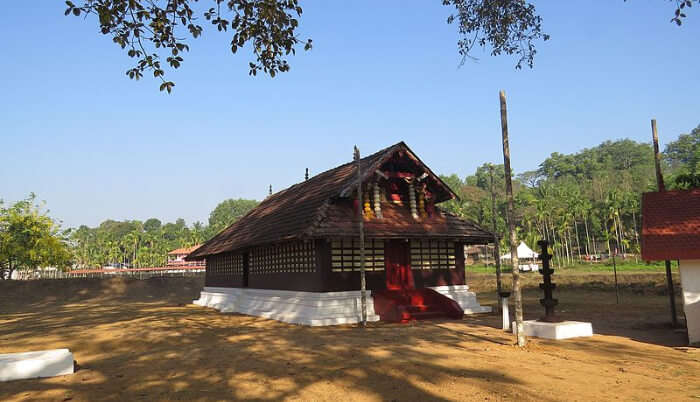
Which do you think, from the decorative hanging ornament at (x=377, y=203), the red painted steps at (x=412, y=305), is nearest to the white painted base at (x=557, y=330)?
the red painted steps at (x=412, y=305)

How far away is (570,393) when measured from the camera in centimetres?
670

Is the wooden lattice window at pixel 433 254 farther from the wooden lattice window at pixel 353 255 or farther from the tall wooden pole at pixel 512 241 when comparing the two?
the tall wooden pole at pixel 512 241

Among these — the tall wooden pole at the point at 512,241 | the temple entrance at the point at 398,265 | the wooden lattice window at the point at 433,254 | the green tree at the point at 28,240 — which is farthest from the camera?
the green tree at the point at 28,240

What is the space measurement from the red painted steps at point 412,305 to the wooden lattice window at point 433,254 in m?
1.26

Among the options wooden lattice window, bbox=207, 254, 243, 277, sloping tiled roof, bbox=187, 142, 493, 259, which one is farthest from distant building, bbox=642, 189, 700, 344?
wooden lattice window, bbox=207, 254, 243, 277

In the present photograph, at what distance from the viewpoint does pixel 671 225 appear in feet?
37.9

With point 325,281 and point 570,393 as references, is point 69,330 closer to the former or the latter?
point 325,281

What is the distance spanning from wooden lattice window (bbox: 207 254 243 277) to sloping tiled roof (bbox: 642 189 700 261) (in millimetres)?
17127

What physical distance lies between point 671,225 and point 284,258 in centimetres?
1254

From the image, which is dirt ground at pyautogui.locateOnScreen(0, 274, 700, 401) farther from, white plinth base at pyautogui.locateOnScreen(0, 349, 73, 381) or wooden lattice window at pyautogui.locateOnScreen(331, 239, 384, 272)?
wooden lattice window at pyautogui.locateOnScreen(331, 239, 384, 272)

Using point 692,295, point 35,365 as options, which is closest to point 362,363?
point 35,365

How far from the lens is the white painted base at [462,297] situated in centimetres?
1847

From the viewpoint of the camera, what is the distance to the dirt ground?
22.8 ft

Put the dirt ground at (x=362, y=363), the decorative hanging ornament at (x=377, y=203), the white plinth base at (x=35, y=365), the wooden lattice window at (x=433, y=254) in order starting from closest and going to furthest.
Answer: the dirt ground at (x=362, y=363) < the white plinth base at (x=35, y=365) < the decorative hanging ornament at (x=377, y=203) < the wooden lattice window at (x=433, y=254)
